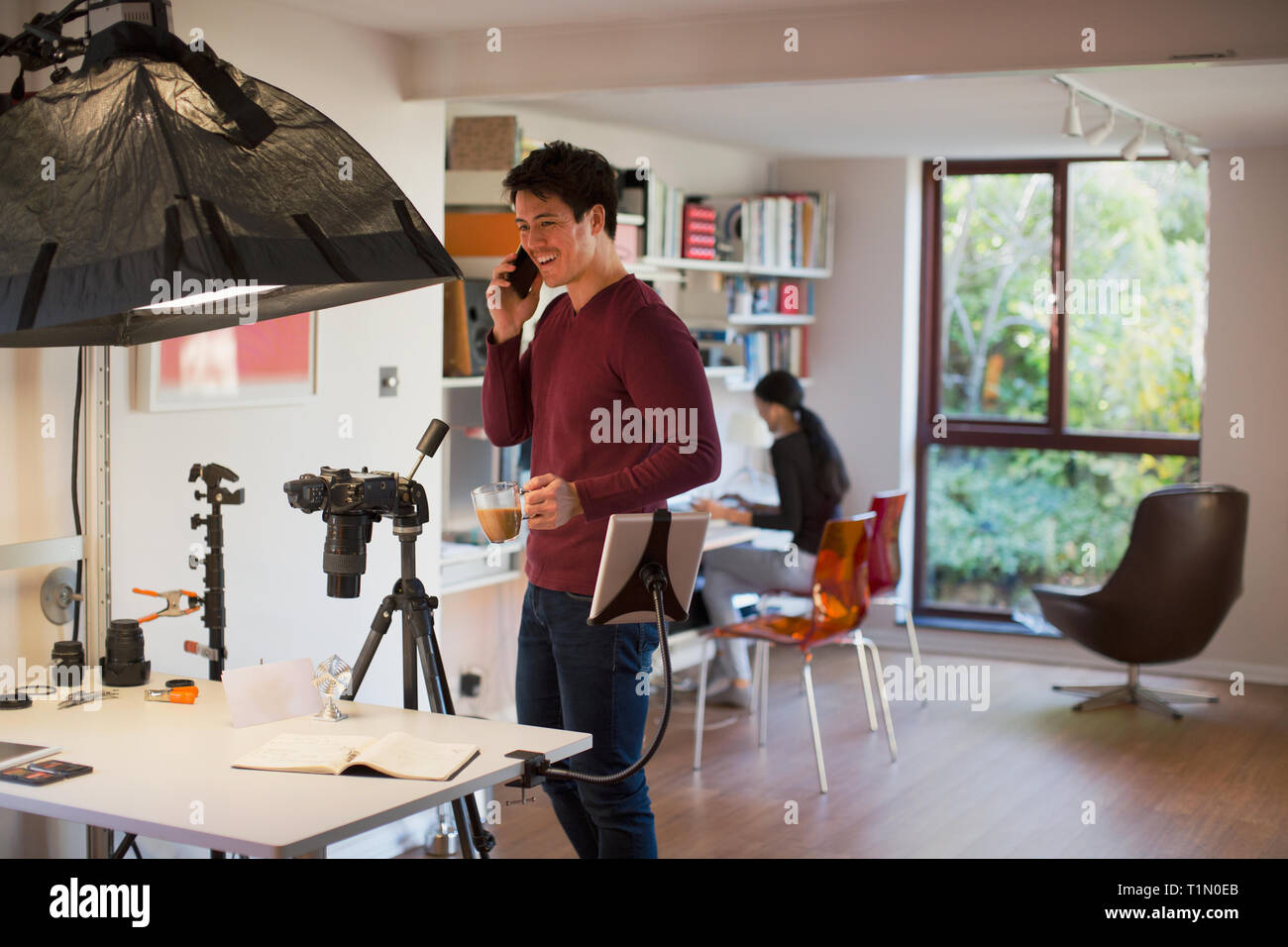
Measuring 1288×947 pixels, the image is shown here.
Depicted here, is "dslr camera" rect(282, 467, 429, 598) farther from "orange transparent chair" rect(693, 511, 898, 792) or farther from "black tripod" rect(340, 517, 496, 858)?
"orange transparent chair" rect(693, 511, 898, 792)

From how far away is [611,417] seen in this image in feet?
7.89

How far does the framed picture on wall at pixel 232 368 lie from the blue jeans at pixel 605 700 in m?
1.15

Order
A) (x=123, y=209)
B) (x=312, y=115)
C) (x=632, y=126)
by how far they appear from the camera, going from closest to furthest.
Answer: (x=123, y=209)
(x=312, y=115)
(x=632, y=126)

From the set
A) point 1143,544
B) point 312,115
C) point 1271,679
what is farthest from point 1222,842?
point 312,115

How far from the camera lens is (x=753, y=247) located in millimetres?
6230

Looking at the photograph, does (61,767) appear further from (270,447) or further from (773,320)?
(773,320)

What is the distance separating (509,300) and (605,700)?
778 millimetres

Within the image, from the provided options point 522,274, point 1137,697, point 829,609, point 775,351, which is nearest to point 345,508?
point 522,274

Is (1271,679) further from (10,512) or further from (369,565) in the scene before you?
(10,512)

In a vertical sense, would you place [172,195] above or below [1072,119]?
below

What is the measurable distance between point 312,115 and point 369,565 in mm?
2105

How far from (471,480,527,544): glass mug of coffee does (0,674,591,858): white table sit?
1.04ft

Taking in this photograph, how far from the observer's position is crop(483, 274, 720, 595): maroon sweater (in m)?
2.29
